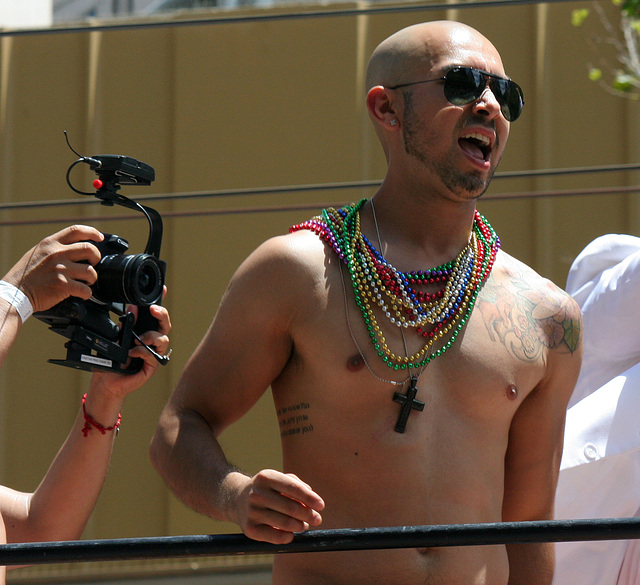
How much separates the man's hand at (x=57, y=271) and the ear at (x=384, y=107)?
72 cm

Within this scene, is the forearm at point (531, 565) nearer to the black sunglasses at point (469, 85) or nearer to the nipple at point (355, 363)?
the nipple at point (355, 363)

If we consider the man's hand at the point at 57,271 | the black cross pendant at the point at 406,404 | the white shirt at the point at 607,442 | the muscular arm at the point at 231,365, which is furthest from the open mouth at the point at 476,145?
the white shirt at the point at 607,442

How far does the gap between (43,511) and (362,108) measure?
13.8ft

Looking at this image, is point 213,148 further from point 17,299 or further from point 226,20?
point 17,299

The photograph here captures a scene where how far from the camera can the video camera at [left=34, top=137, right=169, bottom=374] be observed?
2.31 m

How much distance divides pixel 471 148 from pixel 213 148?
4.19 metres

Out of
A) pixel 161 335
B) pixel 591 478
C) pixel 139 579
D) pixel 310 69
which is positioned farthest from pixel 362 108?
pixel 161 335

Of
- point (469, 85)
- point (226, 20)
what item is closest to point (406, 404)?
point (469, 85)

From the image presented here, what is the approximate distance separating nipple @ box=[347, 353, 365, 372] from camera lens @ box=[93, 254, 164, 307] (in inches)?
19.9

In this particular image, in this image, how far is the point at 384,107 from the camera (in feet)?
8.16

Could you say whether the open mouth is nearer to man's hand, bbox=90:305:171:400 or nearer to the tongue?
the tongue

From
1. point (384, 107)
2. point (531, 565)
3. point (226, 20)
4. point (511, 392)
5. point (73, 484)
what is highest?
point (226, 20)

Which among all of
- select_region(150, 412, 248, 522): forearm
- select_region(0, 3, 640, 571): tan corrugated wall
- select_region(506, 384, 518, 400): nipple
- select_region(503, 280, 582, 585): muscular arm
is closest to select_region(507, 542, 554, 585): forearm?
select_region(503, 280, 582, 585): muscular arm

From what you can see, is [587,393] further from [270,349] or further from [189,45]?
[189,45]
